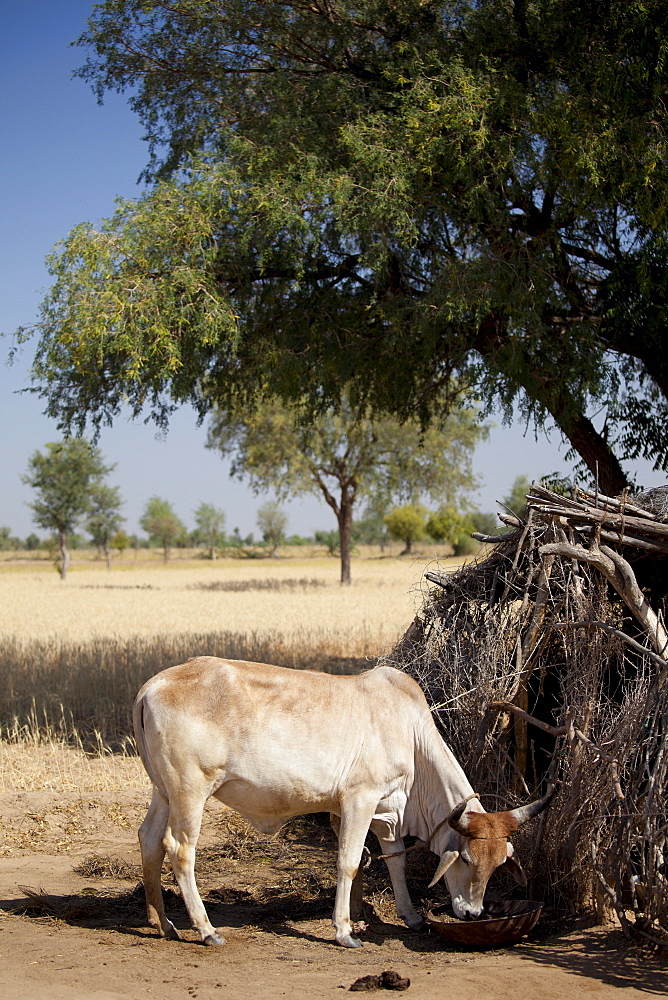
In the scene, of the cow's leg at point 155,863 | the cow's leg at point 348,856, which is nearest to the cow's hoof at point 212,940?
the cow's leg at point 155,863

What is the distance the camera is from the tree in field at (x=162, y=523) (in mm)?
94750

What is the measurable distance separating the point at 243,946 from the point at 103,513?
200 ft

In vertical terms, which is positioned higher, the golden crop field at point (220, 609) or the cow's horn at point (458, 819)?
the cow's horn at point (458, 819)

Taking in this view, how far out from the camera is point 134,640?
1828cm

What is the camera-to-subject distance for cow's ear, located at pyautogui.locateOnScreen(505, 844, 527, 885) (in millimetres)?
5800

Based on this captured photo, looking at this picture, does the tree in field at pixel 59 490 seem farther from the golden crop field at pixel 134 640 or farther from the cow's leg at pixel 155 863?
the cow's leg at pixel 155 863

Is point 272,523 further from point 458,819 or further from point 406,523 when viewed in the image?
point 458,819

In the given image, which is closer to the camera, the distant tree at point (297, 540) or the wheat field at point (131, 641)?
the wheat field at point (131, 641)

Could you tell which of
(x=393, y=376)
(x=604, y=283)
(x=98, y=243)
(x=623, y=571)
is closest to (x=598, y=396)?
(x=604, y=283)

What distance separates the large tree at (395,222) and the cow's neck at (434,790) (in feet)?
18.1

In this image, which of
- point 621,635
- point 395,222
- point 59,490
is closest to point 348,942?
point 621,635

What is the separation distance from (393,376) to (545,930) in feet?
26.5

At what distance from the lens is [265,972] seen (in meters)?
5.47

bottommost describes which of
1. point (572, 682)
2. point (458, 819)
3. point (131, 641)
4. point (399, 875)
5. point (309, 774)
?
point (399, 875)
